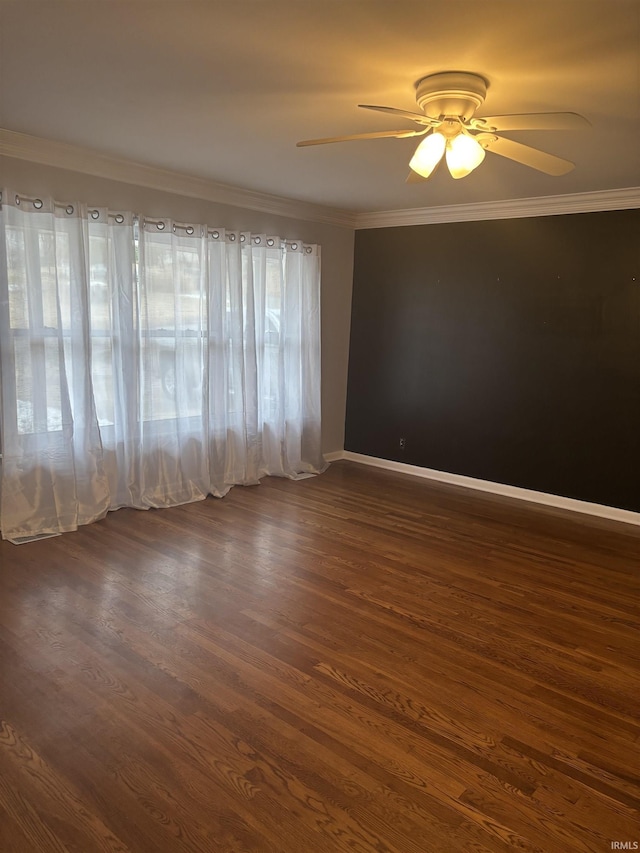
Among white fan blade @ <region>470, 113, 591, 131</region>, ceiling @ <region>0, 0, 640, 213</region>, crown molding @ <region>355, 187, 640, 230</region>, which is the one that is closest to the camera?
ceiling @ <region>0, 0, 640, 213</region>

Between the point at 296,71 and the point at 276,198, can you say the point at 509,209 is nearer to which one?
the point at 276,198

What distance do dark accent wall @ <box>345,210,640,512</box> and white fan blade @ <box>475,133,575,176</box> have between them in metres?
2.24

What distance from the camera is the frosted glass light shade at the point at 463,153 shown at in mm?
2416

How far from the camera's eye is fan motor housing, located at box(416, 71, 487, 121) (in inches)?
95.5

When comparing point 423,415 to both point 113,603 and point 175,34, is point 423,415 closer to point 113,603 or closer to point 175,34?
point 113,603

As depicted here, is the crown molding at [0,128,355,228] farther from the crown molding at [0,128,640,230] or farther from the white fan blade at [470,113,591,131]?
the white fan blade at [470,113,591,131]

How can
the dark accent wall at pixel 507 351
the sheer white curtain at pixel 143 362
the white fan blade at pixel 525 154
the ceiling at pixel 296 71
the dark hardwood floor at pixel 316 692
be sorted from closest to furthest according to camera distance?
the dark hardwood floor at pixel 316 692 < the ceiling at pixel 296 71 < the white fan blade at pixel 525 154 < the sheer white curtain at pixel 143 362 < the dark accent wall at pixel 507 351

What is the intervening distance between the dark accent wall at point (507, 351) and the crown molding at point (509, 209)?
2.4 inches

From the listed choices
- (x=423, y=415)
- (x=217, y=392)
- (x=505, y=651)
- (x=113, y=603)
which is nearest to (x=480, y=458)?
(x=423, y=415)

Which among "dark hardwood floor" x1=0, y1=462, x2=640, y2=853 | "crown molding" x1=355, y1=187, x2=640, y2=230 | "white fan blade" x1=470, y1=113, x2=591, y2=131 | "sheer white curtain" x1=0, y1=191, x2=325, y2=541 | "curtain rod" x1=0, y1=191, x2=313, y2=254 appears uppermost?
"crown molding" x1=355, y1=187, x2=640, y2=230

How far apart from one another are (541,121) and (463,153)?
A: 0.98 feet

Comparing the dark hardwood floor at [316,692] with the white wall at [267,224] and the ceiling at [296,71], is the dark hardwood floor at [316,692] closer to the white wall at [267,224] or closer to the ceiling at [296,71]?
the white wall at [267,224]

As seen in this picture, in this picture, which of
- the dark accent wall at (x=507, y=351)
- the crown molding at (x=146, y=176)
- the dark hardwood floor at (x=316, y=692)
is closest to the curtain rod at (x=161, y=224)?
the crown molding at (x=146, y=176)

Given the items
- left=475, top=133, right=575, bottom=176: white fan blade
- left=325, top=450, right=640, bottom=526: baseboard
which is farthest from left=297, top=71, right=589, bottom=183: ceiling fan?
left=325, top=450, right=640, bottom=526: baseboard
